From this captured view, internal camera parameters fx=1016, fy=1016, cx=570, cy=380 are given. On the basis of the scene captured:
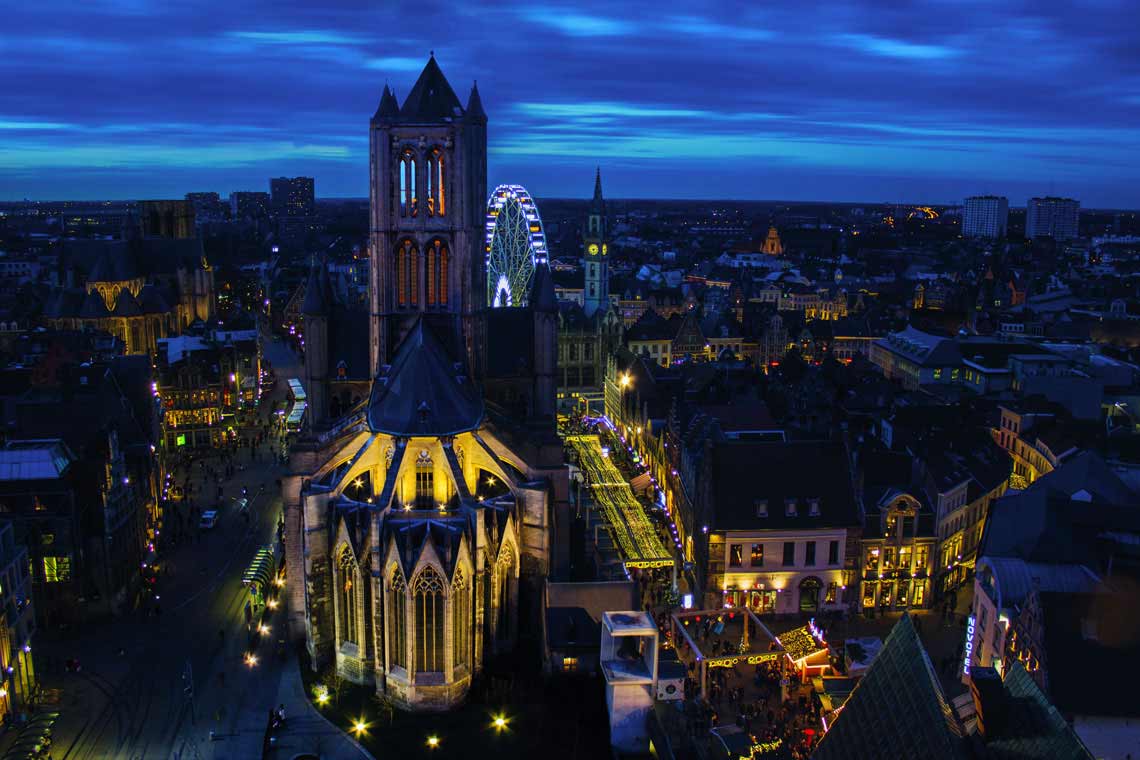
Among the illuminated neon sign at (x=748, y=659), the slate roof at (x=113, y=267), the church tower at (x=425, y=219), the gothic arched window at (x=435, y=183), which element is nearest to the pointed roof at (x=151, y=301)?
the slate roof at (x=113, y=267)

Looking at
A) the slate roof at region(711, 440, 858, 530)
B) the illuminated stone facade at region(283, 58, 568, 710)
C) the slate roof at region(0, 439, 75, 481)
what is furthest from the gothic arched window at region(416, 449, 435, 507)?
the slate roof at region(0, 439, 75, 481)

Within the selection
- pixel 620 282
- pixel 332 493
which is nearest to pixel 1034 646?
pixel 332 493

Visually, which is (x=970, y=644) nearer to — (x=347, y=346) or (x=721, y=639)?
(x=721, y=639)

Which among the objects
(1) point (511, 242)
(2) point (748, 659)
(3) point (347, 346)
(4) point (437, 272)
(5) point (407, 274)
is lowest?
(2) point (748, 659)

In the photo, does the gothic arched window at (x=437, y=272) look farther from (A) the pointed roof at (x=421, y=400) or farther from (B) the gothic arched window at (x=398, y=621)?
(B) the gothic arched window at (x=398, y=621)

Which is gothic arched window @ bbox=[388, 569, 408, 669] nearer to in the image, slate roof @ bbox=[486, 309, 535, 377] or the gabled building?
the gabled building

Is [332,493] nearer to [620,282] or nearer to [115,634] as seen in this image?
[115,634]

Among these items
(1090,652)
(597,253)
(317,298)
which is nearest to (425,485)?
(317,298)
